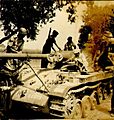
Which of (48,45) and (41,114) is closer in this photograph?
(41,114)

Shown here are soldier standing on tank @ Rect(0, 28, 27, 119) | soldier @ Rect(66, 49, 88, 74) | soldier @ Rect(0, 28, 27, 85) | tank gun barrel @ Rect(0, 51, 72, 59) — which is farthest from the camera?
soldier @ Rect(66, 49, 88, 74)

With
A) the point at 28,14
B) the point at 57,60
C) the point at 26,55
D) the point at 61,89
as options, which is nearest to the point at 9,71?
the point at 26,55

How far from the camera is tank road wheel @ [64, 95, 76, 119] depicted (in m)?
4.68

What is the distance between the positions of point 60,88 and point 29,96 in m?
0.49

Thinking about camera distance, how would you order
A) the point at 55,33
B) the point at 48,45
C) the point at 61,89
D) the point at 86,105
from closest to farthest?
the point at 61,89
the point at 86,105
the point at 55,33
the point at 48,45

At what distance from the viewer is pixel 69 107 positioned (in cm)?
473

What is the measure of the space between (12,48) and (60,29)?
1.08 metres

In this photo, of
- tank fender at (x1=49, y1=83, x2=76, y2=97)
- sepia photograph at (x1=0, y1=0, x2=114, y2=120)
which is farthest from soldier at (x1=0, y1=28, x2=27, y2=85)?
tank fender at (x1=49, y1=83, x2=76, y2=97)

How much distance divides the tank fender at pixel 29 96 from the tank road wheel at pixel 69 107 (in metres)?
0.28

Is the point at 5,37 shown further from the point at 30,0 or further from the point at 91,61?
the point at 91,61

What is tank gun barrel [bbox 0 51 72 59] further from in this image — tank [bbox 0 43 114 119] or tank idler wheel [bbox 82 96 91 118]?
tank idler wheel [bbox 82 96 91 118]

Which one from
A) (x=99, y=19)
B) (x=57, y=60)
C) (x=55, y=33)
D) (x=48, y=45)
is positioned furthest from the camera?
(x=48, y=45)

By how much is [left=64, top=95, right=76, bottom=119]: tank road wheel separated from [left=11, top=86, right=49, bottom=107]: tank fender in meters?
0.28

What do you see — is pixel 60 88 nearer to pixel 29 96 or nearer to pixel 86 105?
pixel 29 96
